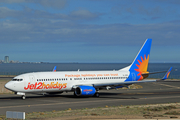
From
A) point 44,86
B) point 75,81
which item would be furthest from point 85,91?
point 44,86

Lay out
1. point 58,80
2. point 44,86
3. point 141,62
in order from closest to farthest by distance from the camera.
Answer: point 44,86 < point 58,80 < point 141,62

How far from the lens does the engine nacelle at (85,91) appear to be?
139 feet

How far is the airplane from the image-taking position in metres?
40.6

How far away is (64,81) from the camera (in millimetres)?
43312

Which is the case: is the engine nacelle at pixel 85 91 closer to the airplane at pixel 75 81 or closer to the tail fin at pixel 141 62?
the airplane at pixel 75 81

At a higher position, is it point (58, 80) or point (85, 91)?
point (58, 80)

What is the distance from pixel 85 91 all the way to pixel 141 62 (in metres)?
15.4

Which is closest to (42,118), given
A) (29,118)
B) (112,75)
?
(29,118)

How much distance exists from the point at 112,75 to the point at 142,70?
24.6 ft

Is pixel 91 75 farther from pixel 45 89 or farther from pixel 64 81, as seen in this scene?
pixel 45 89

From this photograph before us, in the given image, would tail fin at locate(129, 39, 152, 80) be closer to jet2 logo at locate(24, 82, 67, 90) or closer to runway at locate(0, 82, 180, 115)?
runway at locate(0, 82, 180, 115)

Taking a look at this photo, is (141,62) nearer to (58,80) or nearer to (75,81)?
(75,81)

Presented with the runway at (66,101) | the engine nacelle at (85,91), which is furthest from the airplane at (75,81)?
the runway at (66,101)

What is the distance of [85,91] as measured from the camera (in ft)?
140
